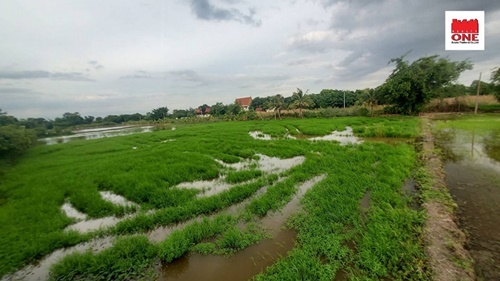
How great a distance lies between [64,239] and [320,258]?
18.3 ft

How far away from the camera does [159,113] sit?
234ft

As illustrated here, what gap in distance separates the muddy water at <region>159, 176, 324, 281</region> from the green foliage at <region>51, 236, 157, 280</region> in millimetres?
463

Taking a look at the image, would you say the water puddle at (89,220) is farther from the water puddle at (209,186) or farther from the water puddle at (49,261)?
the water puddle at (209,186)

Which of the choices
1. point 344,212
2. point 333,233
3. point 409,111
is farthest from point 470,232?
point 409,111

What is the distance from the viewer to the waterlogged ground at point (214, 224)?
3555 millimetres

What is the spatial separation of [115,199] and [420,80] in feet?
110

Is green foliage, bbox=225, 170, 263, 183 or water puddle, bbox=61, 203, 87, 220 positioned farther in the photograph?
green foliage, bbox=225, 170, 263, 183

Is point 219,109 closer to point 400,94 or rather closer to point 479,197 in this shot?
point 400,94

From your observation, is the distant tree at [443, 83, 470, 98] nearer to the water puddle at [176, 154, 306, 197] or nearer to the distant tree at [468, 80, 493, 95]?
the distant tree at [468, 80, 493, 95]

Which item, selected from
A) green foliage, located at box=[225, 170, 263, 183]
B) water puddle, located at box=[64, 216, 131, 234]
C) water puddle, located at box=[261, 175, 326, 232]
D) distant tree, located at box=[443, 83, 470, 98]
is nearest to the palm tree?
distant tree, located at box=[443, 83, 470, 98]

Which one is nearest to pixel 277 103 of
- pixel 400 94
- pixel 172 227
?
pixel 400 94

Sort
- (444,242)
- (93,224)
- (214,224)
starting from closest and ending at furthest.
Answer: (444,242) < (214,224) < (93,224)

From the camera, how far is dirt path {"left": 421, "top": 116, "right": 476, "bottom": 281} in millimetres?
3027

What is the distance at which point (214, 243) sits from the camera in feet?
13.9
